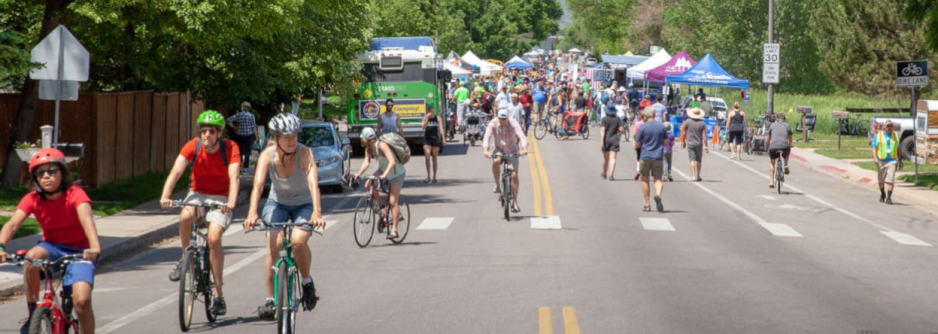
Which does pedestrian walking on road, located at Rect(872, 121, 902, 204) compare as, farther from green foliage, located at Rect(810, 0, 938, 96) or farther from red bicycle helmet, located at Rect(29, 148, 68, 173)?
green foliage, located at Rect(810, 0, 938, 96)

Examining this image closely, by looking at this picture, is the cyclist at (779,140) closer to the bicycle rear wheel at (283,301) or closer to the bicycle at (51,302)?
the bicycle rear wheel at (283,301)

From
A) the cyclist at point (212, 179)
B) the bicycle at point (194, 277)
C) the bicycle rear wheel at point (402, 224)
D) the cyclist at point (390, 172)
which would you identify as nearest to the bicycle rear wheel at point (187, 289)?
the bicycle at point (194, 277)

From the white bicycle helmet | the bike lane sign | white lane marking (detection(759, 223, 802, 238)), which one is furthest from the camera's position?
the bike lane sign

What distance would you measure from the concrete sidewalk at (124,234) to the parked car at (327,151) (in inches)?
149

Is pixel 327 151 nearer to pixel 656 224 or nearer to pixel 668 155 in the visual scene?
pixel 668 155

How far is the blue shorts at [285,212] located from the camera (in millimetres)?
8258

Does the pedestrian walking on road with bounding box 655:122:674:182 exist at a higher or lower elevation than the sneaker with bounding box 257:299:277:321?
higher

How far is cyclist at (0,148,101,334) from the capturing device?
6789 mm

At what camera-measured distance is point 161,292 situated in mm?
10773

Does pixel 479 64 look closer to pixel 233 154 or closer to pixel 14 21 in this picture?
pixel 14 21

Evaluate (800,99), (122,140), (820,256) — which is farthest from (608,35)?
(820,256)

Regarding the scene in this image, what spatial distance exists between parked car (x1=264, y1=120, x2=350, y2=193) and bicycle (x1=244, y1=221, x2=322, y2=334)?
13988 millimetres

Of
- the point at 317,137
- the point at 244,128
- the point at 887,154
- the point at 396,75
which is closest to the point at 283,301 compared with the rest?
the point at 317,137

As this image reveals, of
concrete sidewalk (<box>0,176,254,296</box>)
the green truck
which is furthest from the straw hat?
concrete sidewalk (<box>0,176,254,296</box>)
